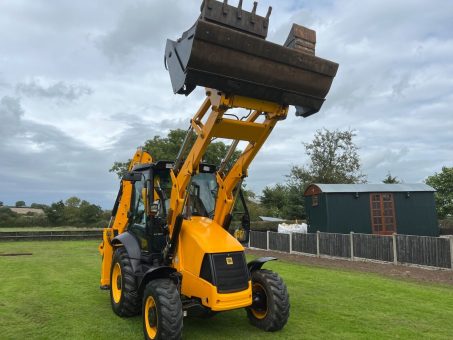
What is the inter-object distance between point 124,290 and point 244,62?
405cm

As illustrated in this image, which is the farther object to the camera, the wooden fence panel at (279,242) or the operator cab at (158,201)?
the wooden fence panel at (279,242)

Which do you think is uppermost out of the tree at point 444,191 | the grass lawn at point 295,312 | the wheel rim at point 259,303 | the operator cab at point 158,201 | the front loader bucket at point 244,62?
the tree at point 444,191

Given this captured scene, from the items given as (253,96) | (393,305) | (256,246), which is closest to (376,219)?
(256,246)

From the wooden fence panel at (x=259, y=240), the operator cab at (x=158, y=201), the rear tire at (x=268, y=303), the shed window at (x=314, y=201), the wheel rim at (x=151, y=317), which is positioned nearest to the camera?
the wheel rim at (x=151, y=317)

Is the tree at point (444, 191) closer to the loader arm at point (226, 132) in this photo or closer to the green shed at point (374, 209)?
the green shed at point (374, 209)

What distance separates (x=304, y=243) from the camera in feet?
58.8

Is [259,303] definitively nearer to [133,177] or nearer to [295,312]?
[295,312]

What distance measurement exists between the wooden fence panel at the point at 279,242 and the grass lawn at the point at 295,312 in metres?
7.10

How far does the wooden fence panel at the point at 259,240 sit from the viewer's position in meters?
20.5

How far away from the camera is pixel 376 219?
20.4 metres

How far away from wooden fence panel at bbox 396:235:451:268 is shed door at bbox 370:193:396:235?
6764 mm

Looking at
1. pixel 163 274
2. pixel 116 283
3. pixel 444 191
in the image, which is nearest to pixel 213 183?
pixel 163 274

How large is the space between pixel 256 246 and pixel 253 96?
16.4 m

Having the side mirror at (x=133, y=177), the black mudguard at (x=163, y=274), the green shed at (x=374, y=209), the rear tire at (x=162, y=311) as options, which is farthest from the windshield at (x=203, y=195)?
the green shed at (x=374, y=209)
